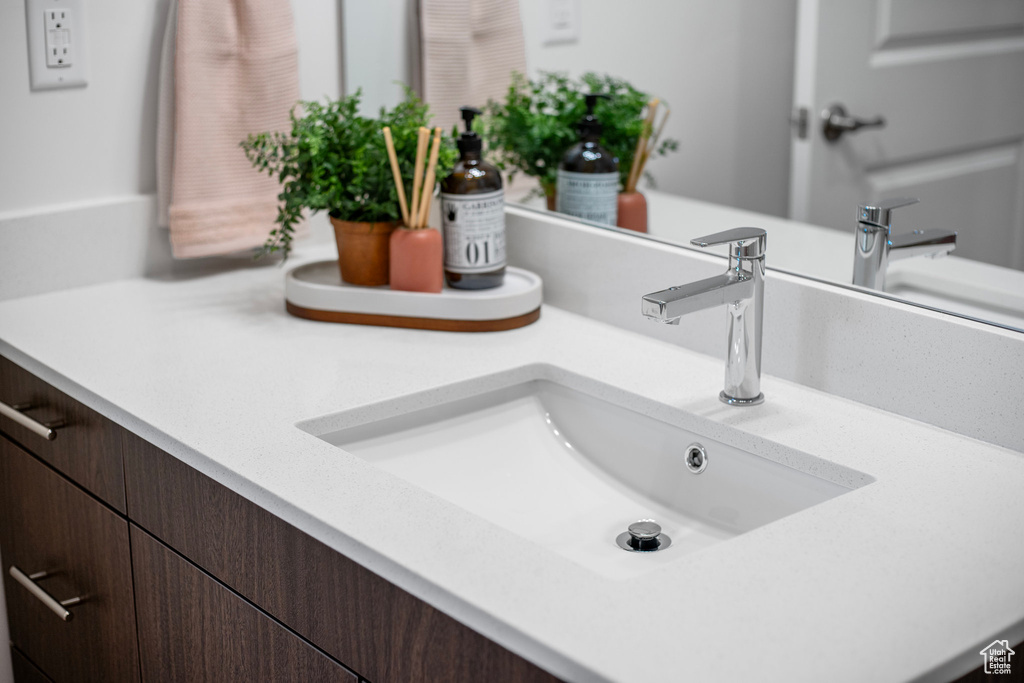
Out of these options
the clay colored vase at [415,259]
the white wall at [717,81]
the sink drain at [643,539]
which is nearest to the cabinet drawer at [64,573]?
the clay colored vase at [415,259]

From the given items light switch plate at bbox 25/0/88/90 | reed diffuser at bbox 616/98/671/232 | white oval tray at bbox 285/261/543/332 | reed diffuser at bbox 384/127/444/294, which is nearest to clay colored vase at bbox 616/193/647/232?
reed diffuser at bbox 616/98/671/232

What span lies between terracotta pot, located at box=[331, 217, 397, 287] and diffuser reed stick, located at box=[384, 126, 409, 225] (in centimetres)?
4

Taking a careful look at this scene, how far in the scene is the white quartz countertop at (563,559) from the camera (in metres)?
0.76

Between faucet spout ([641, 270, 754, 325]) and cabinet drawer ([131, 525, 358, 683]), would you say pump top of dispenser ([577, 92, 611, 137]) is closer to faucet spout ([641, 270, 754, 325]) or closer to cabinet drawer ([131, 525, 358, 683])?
faucet spout ([641, 270, 754, 325])

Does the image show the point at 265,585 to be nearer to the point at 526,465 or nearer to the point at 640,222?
the point at 526,465

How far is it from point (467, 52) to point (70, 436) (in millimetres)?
869

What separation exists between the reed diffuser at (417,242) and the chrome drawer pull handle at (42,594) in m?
0.59

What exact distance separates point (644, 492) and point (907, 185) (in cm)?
44

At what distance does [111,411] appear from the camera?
121cm

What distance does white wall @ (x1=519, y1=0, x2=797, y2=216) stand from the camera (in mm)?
1303

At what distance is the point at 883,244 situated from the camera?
117cm

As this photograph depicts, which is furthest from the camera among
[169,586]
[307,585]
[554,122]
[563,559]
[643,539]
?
[554,122]

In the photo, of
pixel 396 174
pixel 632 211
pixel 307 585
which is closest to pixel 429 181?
pixel 396 174

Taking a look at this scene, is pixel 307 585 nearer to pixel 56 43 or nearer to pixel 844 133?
pixel 844 133
